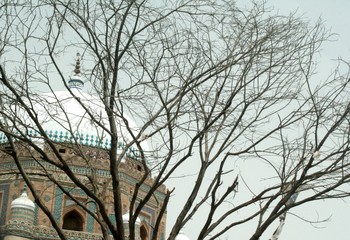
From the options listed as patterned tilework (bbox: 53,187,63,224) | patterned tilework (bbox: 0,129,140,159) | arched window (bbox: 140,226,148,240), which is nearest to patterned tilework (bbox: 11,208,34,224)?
patterned tilework (bbox: 53,187,63,224)

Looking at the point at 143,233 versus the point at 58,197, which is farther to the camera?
the point at 143,233

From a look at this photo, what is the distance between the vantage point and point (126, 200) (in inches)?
749

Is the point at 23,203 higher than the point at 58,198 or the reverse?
the reverse

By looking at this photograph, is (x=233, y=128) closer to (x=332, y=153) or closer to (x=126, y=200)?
(x=332, y=153)

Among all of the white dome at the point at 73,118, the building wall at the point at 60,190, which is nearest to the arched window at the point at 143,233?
the building wall at the point at 60,190

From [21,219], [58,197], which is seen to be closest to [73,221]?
[58,197]

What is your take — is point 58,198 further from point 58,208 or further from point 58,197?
point 58,208

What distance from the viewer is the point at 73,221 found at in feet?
63.6

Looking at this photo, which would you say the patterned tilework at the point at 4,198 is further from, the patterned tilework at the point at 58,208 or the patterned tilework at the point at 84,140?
the patterned tilework at the point at 84,140

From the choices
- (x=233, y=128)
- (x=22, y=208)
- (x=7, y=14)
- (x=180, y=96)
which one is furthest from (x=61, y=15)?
(x=22, y=208)

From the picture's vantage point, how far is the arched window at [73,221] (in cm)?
1917

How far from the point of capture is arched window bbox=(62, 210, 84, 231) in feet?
62.9

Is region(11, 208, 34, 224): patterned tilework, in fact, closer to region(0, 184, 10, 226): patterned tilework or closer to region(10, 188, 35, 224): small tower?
region(10, 188, 35, 224): small tower

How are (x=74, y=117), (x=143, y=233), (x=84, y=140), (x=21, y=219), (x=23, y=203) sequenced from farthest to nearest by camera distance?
(x=143, y=233) < (x=23, y=203) < (x=21, y=219) < (x=84, y=140) < (x=74, y=117)
